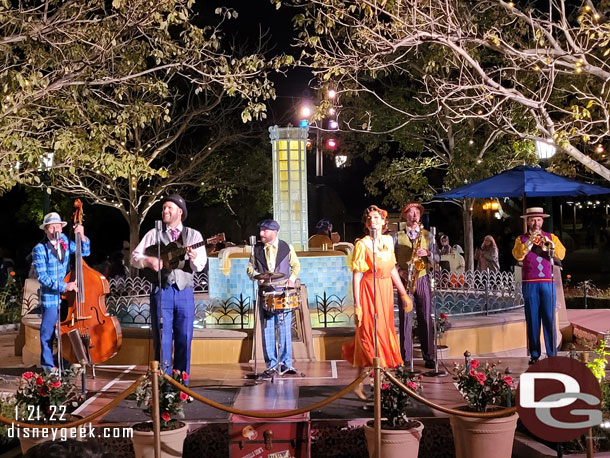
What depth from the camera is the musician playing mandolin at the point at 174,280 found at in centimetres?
769

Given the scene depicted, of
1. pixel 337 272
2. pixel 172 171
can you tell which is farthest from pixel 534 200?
pixel 337 272

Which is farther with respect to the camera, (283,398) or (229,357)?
(229,357)

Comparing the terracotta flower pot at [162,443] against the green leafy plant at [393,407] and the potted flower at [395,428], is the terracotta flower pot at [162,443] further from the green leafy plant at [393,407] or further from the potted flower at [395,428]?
the green leafy plant at [393,407]

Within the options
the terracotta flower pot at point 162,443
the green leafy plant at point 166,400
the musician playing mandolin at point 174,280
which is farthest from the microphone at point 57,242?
the terracotta flower pot at point 162,443

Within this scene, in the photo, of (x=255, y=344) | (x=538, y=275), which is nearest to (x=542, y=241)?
(x=538, y=275)

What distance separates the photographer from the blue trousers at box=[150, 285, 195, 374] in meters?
7.77

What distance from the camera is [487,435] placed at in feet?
19.8

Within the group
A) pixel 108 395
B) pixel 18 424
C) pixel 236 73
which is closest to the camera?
pixel 18 424

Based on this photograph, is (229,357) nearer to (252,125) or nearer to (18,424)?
(18,424)

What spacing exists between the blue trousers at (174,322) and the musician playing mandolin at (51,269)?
1.33 meters

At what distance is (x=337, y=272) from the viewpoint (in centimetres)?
1386

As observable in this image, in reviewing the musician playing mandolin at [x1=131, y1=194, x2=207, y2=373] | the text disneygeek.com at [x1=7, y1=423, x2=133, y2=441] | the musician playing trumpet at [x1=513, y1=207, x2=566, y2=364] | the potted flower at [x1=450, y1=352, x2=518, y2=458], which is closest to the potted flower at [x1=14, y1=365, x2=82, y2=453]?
the text disneygeek.com at [x1=7, y1=423, x2=133, y2=441]

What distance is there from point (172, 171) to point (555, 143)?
1707cm

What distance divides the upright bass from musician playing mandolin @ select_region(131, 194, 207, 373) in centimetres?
82
